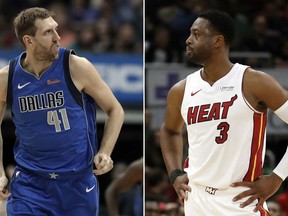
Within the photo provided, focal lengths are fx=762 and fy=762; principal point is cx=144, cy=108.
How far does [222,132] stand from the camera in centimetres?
508

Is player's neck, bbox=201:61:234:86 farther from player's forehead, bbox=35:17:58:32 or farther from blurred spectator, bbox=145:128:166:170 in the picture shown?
blurred spectator, bbox=145:128:166:170

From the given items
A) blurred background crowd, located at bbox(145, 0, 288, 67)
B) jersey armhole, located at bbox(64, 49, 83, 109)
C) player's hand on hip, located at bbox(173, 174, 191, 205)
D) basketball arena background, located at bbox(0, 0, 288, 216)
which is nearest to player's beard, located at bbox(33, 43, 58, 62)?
jersey armhole, located at bbox(64, 49, 83, 109)

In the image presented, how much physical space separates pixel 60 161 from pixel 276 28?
338 inches

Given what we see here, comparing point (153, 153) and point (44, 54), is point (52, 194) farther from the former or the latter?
point (153, 153)

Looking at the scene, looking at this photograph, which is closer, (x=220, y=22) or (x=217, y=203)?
(x=217, y=203)

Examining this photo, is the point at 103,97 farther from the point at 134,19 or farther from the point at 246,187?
the point at 134,19

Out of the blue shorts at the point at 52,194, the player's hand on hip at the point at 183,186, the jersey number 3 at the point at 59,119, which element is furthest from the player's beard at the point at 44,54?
the player's hand on hip at the point at 183,186

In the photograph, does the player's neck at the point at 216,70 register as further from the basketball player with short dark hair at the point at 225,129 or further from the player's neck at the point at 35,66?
the player's neck at the point at 35,66

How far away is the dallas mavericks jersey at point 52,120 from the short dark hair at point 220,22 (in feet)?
3.39

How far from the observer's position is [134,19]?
15.1 meters

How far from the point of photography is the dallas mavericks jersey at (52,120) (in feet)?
17.5

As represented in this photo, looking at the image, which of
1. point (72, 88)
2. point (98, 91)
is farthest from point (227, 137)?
point (72, 88)

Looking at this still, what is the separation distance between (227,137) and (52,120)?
1241mm

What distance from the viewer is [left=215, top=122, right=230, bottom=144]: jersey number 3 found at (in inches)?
199
